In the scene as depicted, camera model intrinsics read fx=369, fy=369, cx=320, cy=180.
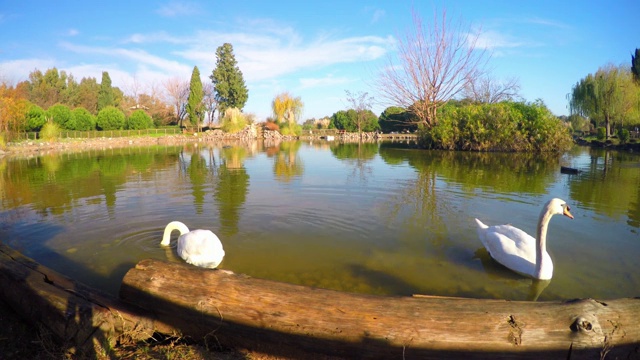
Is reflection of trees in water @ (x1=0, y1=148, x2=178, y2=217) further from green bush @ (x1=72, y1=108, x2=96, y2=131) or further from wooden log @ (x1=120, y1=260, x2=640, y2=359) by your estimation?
green bush @ (x1=72, y1=108, x2=96, y2=131)

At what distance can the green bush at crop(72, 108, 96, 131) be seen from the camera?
47.2 meters

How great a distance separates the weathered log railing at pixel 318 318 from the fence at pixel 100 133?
39.4 meters

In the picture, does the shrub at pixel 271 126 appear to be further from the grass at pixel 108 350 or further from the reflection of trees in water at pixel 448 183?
the grass at pixel 108 350

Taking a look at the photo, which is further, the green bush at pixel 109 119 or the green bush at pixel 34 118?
the green bush at pixel 109 119

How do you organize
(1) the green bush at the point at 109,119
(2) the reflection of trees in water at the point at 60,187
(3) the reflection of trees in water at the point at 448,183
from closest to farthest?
(3) the reflection of trees in water at the point at 448,183 → (2) the reflection of trees in water at the point at 60,187 → (1) the green bush at the point at 109,119

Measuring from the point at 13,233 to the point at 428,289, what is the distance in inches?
285

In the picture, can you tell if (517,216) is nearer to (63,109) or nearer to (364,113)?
(63,109)

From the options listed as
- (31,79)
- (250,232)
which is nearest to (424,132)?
(250,232)

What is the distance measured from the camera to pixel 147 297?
3.10 metres

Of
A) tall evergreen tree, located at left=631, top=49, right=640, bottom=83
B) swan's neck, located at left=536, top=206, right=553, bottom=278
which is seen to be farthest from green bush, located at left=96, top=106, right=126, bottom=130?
tall evergreen tree, located at left=631, top=49, right=640, bottom=83

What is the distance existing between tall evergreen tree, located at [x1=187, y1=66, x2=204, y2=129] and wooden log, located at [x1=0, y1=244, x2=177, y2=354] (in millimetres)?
59969

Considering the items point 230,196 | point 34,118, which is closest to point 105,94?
point 34,118

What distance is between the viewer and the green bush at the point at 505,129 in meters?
25.5

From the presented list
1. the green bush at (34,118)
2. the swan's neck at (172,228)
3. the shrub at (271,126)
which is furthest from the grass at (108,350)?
the shrub at (271,126)
